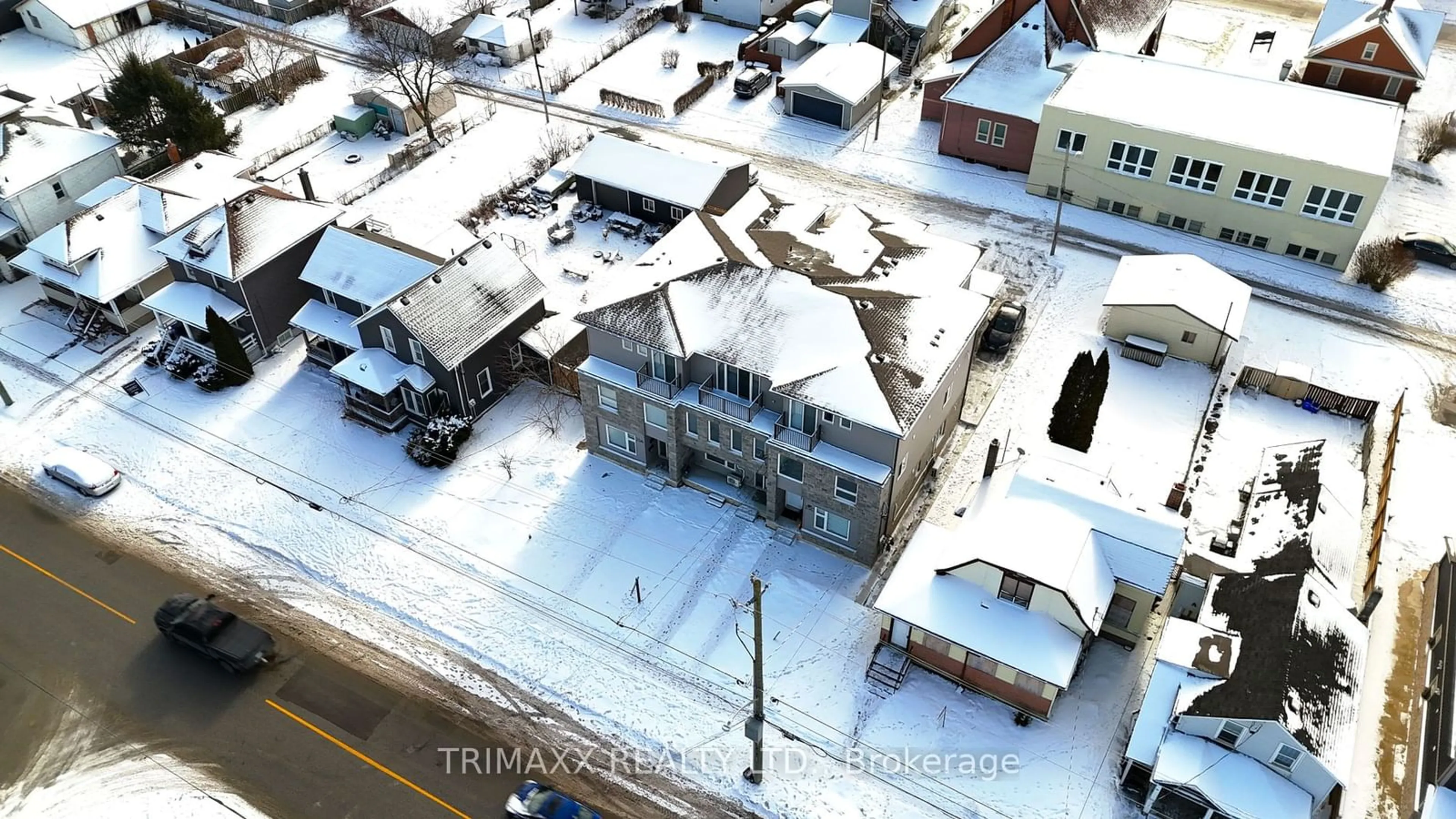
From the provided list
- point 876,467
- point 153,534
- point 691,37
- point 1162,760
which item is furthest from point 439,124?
point 1162,760

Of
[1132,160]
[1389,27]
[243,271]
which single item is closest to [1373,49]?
[1389,27]

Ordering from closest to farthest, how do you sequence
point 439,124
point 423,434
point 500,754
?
1. point 500,754
2. point 423,434
3. point 439,124

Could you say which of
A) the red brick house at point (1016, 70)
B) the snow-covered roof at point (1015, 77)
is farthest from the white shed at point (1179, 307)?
the snow-covered roof at point (1015, 77)

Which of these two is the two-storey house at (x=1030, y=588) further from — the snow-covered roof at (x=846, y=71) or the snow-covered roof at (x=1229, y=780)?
the snow-covered roof at (x=846, y=71)

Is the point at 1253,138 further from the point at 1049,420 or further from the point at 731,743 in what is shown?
the point at 731,743

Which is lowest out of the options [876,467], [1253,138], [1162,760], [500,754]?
[500,754]

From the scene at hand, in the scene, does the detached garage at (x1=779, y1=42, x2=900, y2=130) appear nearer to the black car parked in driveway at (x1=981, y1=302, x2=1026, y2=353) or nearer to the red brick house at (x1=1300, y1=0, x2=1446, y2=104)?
the black car parked in driveway at (x1=981, y1=302, x2=1026, y2=353)

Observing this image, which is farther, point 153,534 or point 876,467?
point 153,534

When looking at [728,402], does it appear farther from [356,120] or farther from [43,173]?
[43,173]
